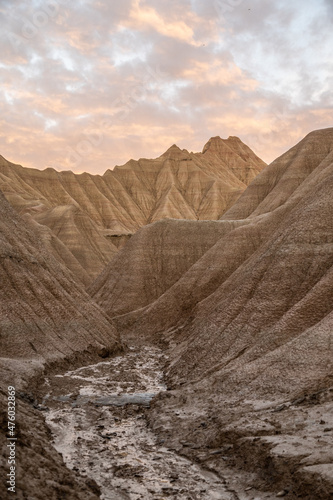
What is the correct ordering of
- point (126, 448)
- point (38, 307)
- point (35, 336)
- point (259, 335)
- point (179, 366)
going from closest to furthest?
point (126, 448)
point (259, 335)
point (179, 366)
point (35, 336)
point (38, 307)

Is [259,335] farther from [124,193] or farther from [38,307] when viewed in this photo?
[124,193]

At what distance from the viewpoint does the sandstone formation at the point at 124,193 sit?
314 feet

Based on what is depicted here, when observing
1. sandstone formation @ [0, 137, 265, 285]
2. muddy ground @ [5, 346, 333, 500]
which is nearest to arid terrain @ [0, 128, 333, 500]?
muddy ground @ [5, 346, 333, 500]

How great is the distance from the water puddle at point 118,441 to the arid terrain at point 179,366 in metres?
0.07

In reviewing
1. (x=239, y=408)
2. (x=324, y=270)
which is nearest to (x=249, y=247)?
(x=324, y=270)

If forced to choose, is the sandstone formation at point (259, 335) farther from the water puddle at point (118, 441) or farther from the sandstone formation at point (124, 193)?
the sandstone formation at point (124, 193)

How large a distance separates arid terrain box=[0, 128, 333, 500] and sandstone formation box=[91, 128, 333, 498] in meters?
0.08

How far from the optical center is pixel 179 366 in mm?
28375

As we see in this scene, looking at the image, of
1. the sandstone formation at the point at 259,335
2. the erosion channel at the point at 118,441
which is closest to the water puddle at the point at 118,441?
the erosion channel at the point at 118,441

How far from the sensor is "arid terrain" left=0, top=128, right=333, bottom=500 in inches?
521

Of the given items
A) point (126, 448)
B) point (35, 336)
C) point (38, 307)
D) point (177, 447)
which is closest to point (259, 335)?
point (177, 447)

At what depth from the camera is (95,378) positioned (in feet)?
91.6

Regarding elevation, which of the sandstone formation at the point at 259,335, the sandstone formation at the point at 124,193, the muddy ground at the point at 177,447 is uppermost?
the sandstone formation at the point at 124,193

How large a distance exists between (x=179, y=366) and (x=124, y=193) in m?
129
